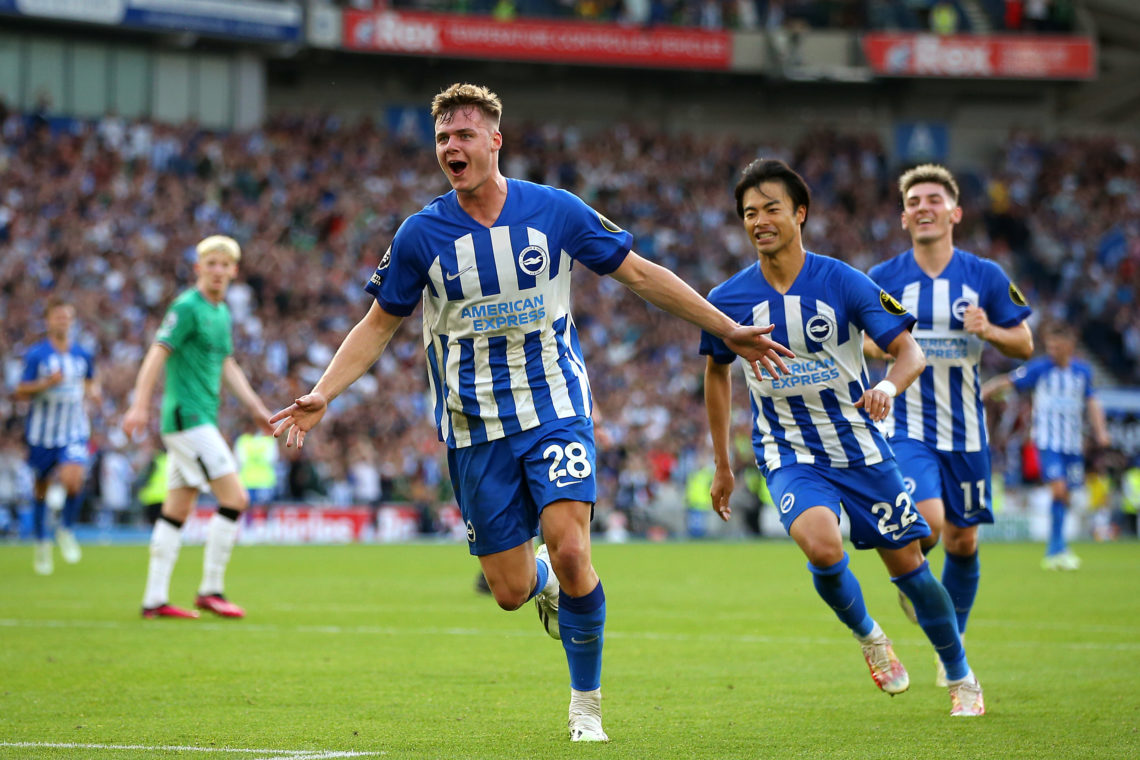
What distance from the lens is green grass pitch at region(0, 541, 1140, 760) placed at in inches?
226

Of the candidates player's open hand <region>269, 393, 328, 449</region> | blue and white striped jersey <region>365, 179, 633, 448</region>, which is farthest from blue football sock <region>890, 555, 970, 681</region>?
player's open hand <region>269, 393, 328, 449</region>

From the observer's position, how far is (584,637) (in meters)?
5.91

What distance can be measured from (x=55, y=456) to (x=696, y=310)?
12.1 meters

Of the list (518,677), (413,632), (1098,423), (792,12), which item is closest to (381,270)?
(518,677)

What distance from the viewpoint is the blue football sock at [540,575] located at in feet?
20.9

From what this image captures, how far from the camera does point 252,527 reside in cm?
2497

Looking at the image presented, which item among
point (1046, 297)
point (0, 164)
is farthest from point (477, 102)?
point (1046, 297)

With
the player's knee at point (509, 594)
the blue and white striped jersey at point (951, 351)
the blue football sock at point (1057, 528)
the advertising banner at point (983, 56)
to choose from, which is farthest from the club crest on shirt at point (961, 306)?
the advertising banner at point (983, 56)

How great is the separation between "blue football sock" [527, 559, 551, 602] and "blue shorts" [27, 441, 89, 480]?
10.8 meters

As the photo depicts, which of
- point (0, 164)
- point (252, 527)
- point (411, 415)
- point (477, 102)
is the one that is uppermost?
point (0, 164)

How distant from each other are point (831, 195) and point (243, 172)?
52.4 feet

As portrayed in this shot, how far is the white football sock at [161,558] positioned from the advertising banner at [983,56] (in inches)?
1376

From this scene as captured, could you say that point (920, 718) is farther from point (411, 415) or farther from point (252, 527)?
point (411, 415)

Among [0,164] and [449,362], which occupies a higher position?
[0,164]
